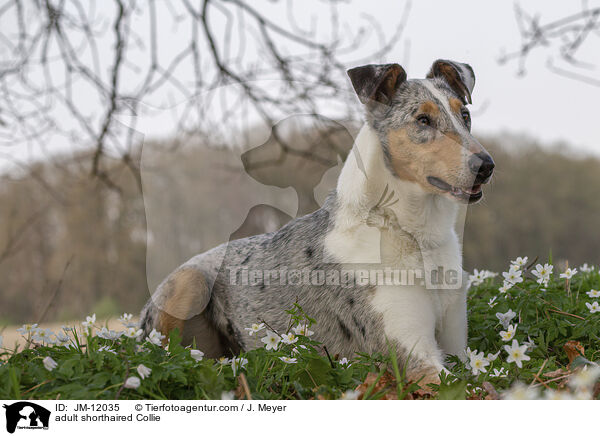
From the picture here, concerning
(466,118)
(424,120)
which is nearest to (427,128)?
(424,120)

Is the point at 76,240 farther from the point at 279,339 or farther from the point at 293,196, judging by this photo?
the point at 279,339

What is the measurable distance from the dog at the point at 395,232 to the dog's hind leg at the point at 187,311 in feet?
1.36

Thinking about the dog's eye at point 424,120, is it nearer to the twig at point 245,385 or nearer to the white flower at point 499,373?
the white flower at point 499,373

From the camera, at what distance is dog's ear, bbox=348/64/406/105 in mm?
3826

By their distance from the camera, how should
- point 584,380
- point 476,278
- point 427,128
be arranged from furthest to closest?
point 476,278
point 427,128
point 584,380

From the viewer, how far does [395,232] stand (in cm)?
381

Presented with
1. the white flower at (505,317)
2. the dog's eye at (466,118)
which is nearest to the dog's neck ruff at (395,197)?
the dog's eye at (466,118)

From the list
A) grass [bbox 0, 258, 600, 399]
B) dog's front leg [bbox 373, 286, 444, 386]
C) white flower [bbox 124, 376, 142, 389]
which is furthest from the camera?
dog's front leg [bbox 373, 286, 444, 386]

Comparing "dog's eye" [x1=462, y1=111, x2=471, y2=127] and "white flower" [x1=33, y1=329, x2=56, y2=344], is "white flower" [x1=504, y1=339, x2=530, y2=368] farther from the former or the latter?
"white flower" [x1=33, y1=329, x2=56, y2=344]

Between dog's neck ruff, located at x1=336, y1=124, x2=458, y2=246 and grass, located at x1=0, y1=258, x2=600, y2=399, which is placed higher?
dog's neck ruff, located at x1=336, y1=124, x2=458, y2=246

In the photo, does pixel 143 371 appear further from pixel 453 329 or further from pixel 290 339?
Result: pixel 453 329

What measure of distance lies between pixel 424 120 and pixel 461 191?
57cm

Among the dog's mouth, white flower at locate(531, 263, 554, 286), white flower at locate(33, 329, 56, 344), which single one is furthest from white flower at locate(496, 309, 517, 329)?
white flower at locate(33, 329, 56, 344)
